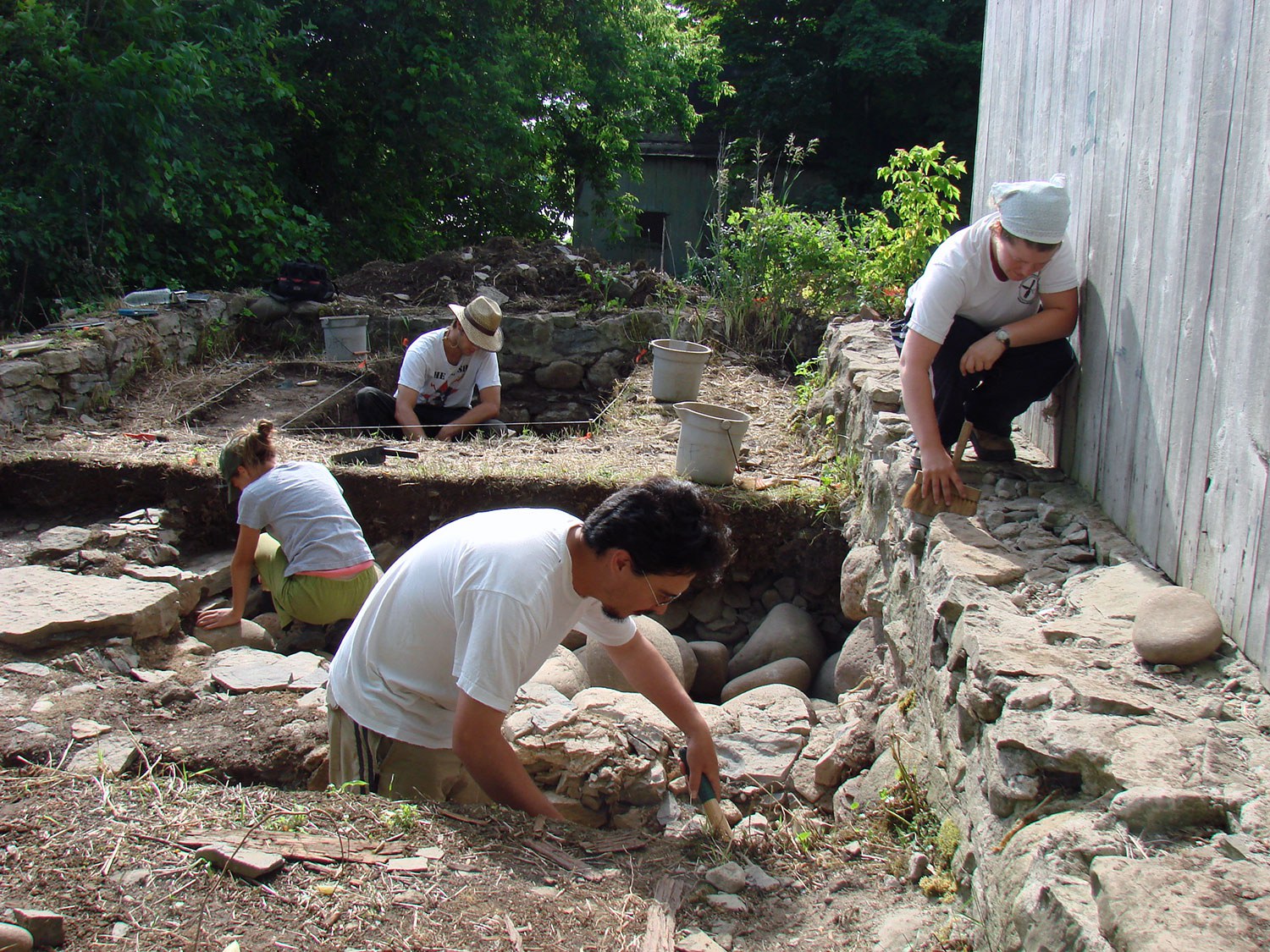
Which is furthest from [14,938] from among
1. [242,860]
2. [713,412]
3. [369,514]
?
[713,412]

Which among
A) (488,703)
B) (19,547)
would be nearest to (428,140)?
(19,547)

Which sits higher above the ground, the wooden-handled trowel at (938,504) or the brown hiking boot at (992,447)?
the brown hiking boot at (992,447)

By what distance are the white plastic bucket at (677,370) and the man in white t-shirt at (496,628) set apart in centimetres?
426

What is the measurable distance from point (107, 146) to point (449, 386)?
482 cm

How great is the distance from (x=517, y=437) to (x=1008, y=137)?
367cm

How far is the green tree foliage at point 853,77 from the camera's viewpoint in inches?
682

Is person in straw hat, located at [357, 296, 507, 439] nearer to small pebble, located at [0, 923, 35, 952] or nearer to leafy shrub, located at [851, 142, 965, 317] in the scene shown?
leafy shrub, located at [851, 142, 965, 317]

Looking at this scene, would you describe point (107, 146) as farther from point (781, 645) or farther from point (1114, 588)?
point (1114, 588)

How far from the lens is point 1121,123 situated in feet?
9.41

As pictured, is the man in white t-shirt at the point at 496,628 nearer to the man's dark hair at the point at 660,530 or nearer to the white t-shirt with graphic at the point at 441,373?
the man's dark hair at the point at 660,530

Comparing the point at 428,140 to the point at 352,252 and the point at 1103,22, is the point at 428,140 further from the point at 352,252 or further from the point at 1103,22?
the point at 1103,22

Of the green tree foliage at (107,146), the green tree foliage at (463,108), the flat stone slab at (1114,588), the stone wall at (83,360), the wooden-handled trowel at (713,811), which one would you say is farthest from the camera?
the green tree foliage at (463,108)

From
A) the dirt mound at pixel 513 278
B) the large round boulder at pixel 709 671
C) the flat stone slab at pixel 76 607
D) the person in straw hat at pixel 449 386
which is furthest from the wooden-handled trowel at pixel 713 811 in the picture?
the dirt mound at pixel 513 278

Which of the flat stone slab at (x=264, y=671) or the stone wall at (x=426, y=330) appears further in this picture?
the stone wall at (x=426, y=330)
